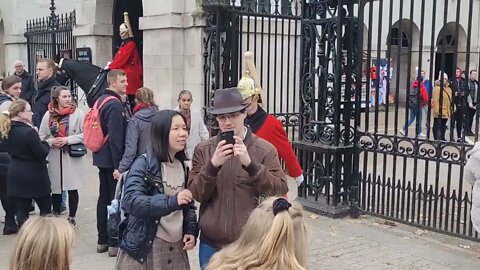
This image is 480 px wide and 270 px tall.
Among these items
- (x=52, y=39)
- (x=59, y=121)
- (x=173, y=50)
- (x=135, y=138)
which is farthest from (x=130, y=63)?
(x=135, y=138)

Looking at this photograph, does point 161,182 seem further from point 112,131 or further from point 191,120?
point 191,120

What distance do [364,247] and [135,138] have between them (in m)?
2.65

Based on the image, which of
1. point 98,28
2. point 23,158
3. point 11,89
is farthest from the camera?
point 98,28

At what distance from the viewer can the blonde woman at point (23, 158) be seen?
621 centimetres

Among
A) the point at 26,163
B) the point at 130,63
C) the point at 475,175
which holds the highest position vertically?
the point at 130,63

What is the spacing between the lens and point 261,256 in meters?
2.46

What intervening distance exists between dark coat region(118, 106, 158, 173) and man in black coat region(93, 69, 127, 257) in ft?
0.36

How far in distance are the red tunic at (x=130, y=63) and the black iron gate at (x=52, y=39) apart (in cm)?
266

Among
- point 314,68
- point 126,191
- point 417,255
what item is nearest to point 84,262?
point 126,191

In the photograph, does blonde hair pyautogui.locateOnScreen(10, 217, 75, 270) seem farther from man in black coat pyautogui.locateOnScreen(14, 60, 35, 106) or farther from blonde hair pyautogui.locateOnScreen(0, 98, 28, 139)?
man in black coat pyautogui.locateOnScreen(14, 60, 35, 106)

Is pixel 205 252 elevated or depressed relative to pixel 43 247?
depressed

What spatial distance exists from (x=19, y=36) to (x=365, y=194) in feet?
46.3

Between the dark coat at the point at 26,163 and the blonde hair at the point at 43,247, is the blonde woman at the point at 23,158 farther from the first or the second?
the blonde hair at the point at 43,247

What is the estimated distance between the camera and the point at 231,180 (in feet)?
12.0
